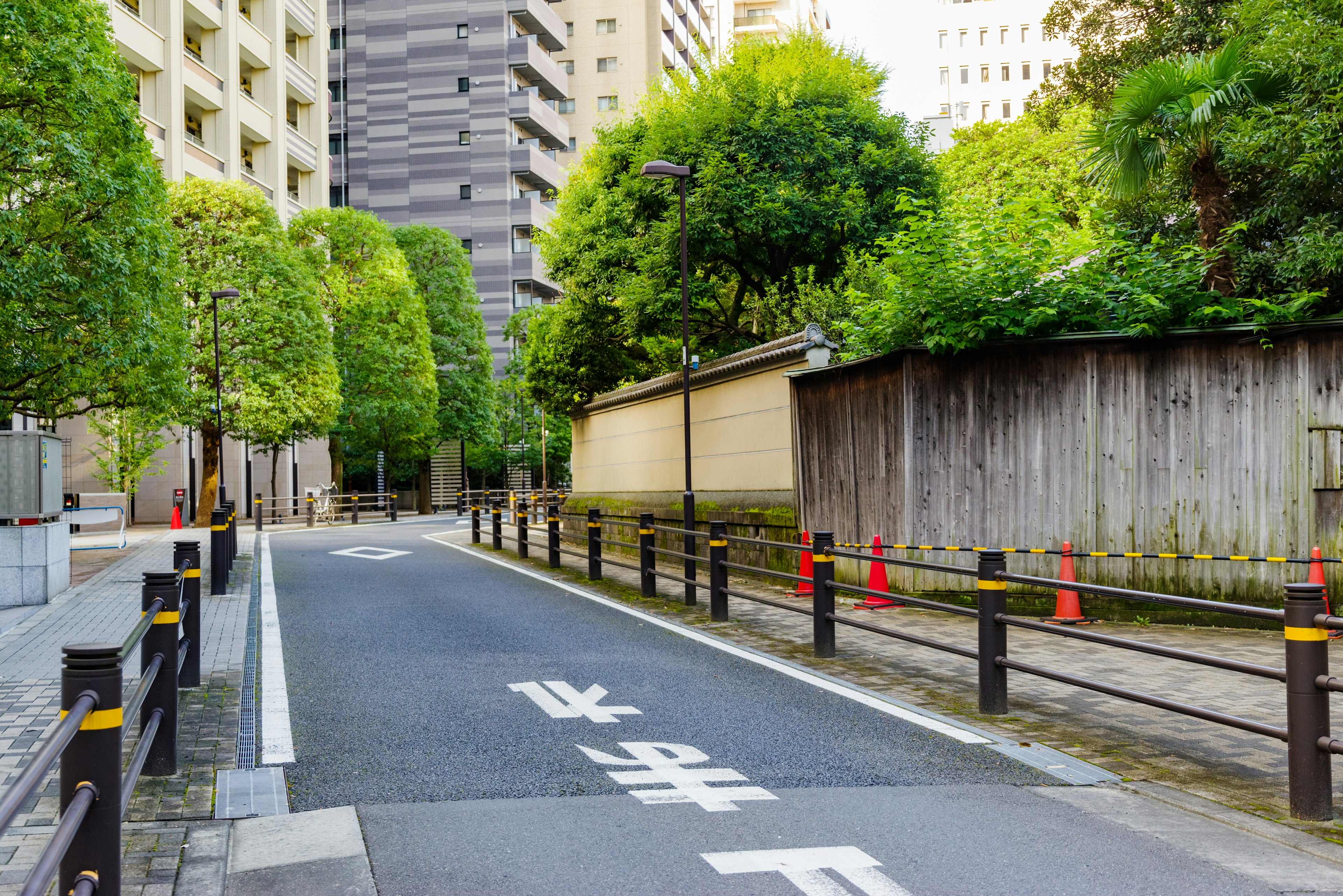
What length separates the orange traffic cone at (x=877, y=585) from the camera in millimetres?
12086

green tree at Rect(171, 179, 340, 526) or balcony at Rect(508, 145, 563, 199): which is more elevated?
balcony at Rect(508, 145, 563, 199)

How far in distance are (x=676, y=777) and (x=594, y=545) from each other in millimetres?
10280

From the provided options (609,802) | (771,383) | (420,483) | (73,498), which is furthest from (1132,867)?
(420,483)

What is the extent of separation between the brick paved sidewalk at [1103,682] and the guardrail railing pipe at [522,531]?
297 inches

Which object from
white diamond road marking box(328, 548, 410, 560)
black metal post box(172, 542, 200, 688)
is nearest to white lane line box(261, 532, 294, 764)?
black metal post box(172, 542, 200, 688)

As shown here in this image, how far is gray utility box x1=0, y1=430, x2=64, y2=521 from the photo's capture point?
12.7 m

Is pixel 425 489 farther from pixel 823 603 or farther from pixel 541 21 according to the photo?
pixel 823 603

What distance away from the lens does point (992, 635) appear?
693cm

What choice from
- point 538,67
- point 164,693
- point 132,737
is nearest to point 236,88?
point 538,67

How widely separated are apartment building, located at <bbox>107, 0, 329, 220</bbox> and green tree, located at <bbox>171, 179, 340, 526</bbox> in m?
2.61

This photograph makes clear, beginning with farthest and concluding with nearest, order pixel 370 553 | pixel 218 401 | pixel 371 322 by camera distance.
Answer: pixel 371 322, pixel 218 401, pixel 370 553

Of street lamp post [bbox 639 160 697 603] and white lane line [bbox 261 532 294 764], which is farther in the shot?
street lamp post [bbox 639 160 697 603]

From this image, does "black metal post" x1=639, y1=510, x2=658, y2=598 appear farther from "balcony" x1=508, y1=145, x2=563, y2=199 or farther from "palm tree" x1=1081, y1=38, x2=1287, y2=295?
"balcony" x1=508, y1=145, x2=563, y2=199

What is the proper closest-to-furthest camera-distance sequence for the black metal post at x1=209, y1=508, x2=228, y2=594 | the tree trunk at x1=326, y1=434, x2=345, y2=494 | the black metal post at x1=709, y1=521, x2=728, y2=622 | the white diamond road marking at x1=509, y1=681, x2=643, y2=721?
the white diamond road marking at x1=509, y1=681, x2=643, y2=721 → the black metal post at x1=709, y1=521, x2=728, y2=622 → the black metal post at x1=209, y1=508, x2=228, y2=594 → the tree trunk at x1=326, y1=434, x2=345, y2=494
